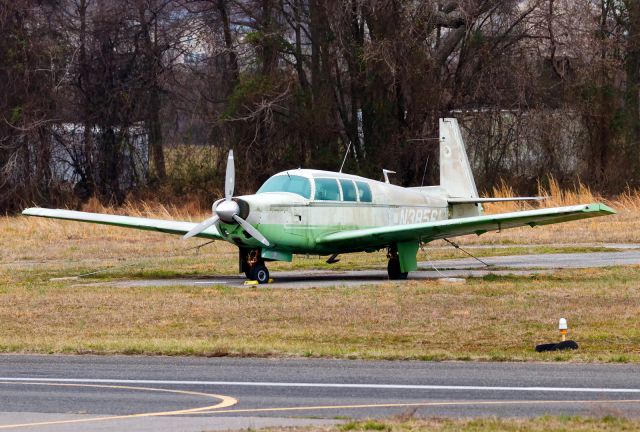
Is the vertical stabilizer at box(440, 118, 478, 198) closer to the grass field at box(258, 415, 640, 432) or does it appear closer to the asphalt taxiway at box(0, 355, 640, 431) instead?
the asphalt taxiway at box(0, 355, 640, 431)

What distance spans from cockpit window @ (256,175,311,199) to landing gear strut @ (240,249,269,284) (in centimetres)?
141

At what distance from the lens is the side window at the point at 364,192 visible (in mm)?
23641

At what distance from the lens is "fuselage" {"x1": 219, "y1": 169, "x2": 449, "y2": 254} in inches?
868

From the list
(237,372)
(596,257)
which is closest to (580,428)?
(237,372)

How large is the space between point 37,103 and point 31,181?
3219 millimetres

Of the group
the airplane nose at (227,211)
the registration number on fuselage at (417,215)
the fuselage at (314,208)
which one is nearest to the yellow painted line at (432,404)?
the airplane nose at (227,211)

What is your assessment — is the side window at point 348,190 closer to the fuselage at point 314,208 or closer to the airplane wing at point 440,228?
the fuselage at point 314,208

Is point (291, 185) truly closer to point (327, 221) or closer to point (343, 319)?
point (327, 221)

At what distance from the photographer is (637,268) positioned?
23094 mm

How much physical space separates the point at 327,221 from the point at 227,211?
2348mm

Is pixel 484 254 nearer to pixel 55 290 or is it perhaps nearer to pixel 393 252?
pixel 393 252

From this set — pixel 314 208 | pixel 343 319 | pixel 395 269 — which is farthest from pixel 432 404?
pixel 395 269

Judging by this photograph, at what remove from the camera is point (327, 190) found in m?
23.2

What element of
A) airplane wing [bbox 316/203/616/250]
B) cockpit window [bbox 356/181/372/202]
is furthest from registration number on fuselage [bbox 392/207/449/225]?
airplane wing [bbox 316/203/616/250]
